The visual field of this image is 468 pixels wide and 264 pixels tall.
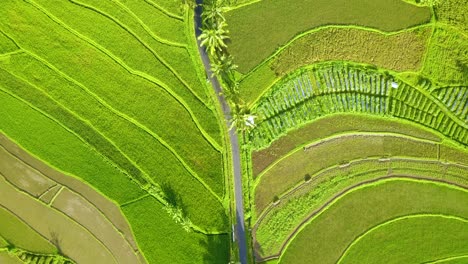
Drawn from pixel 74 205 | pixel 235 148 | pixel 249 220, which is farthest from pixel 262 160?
pixel 74 205

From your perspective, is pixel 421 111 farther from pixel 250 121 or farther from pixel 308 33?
pixel 250 121

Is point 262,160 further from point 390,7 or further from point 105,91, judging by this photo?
point 390,7

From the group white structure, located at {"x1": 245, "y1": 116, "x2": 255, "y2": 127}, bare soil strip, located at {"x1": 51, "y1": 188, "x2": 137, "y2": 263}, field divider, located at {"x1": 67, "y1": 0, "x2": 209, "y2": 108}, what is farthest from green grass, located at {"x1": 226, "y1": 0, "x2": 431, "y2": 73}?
bare soil strip, located at {"x1": 51, "y1": 188, "x2": 137, "y2": 263}

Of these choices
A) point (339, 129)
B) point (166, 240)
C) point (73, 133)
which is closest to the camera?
point (166, 240)

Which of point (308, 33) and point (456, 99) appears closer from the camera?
point (456, 99)

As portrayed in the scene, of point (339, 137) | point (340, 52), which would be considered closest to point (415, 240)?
point (339, 137)

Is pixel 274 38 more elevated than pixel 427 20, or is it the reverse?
pixel 427 20

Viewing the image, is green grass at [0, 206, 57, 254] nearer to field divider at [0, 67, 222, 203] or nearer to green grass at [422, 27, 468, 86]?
field divider at [0, 67, 222, 203]
